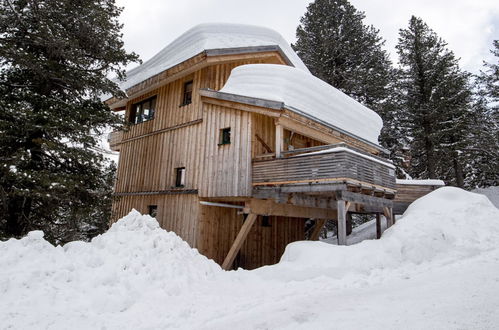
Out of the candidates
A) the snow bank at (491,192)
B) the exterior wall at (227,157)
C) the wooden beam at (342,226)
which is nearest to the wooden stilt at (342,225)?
the wooden beam at (342,226)

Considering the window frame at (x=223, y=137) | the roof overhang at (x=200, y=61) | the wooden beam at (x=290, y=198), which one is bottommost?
the wooden beam at (x=290, y=198)

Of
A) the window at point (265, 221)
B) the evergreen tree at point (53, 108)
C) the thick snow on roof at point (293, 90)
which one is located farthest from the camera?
the window at point (265, 221)

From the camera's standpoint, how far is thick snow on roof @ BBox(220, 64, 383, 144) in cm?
1289

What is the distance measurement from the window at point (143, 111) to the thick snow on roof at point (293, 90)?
584 centimetres

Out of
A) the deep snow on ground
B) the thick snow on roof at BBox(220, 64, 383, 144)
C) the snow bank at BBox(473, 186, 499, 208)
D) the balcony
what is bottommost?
the deep snow on ground

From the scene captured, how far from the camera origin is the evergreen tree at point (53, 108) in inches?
369

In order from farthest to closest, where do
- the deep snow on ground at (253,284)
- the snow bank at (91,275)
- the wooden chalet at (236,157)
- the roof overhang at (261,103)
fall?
1. the roof overhang at (261,103)
2. the wooden chalet at (236,157)
3. the snow bank at (91,275)
4. the deep snow on ground at (253,284)

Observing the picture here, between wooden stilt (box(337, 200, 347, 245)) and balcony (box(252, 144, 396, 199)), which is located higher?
balcony (box(252, 144, 396, 199))

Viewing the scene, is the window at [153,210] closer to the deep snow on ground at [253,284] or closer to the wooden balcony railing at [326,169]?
the wooden balcony railing at [326,169]

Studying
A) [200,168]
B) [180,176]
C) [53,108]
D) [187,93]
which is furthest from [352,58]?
[53,108]

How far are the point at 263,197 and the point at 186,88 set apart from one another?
807 cm

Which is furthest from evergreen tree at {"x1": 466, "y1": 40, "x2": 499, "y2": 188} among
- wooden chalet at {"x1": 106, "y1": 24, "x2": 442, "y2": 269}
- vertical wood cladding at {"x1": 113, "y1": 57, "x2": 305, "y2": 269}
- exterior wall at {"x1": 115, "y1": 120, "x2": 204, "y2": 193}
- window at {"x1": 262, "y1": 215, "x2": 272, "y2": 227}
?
exterior wall at {"x1": 115, "y1": 120, "x2": 204, "y2": 193}

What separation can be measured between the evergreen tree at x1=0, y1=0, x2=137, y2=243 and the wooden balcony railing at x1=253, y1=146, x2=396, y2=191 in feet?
20.0

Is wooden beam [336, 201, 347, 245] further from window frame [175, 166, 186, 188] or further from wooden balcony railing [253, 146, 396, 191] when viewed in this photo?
window frame [175, 166, 186, 188]
